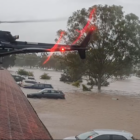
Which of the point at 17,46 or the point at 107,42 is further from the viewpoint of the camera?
the point at 107,42

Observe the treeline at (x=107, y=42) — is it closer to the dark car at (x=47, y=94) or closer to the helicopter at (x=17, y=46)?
the dark car at (x=47, y=94)

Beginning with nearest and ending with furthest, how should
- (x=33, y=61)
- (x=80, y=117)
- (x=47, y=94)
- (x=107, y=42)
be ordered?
(x=80, y=117) → (x=47, y=94) → (x=107, y=42) → (x=33, y=61)

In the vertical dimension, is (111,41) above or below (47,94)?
above

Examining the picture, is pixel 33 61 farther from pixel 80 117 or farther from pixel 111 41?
pixel 80 117

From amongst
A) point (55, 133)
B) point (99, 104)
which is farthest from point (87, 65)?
point (55, 133)

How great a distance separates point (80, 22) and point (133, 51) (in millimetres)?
6269

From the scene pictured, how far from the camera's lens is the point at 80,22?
32.9 m

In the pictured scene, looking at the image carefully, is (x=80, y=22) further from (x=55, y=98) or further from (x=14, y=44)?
(x=14, y=44)

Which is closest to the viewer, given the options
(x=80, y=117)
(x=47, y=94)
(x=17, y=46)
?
(x=17, y=46)

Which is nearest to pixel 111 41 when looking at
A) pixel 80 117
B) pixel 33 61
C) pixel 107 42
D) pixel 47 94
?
pixel 107 42

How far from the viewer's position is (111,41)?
3206 cm

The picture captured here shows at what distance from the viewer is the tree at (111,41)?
3184cm

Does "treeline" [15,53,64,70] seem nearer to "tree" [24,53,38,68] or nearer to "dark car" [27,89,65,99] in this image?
"tree" [24,53,38,68]

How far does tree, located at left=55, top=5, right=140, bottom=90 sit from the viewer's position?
3184cm
